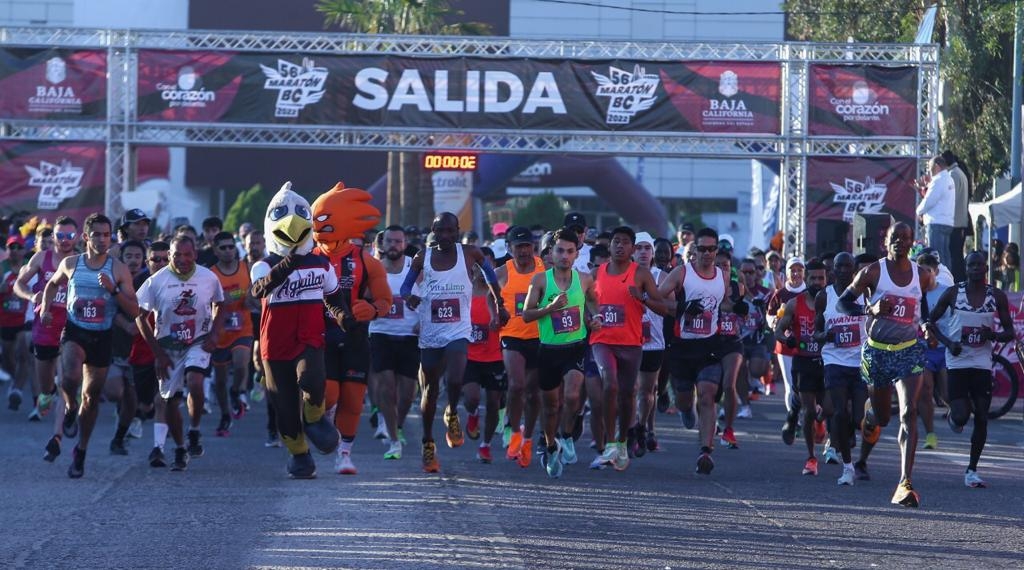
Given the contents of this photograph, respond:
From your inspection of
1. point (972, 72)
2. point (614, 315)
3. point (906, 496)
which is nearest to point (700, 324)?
point (614, 315)

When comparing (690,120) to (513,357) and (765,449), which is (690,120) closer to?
(765,449)

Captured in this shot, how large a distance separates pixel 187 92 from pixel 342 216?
51.9ft

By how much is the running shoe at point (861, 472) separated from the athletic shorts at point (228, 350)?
19.8 ft

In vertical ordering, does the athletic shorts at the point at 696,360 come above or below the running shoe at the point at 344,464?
above

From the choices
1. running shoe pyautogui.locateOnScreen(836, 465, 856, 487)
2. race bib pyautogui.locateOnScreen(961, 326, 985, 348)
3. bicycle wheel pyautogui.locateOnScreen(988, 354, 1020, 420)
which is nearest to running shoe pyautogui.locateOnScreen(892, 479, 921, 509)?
running shoe pyautogui.locateOnScreen(836, 465, 856, 487)

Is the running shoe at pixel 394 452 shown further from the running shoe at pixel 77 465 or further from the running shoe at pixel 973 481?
the running shoe at pixel 973 481

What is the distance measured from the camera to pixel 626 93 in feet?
85.4

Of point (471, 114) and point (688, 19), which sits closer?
point (471, 114)

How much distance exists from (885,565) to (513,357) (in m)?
5.31

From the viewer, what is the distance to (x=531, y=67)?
2602cm

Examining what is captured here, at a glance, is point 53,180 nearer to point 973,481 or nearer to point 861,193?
point 861,193

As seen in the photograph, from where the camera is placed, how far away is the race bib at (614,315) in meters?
13.2

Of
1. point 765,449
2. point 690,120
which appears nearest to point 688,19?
point 690,120

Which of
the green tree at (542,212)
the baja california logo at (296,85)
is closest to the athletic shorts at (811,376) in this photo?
the baja california logo at (296,85)
